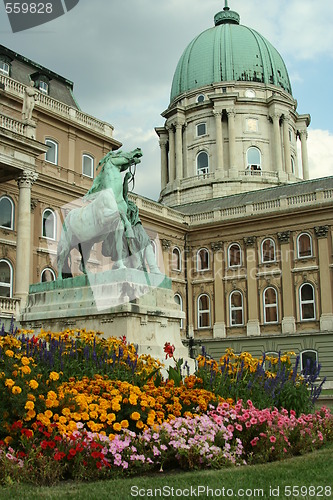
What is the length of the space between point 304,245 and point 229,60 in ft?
99.1

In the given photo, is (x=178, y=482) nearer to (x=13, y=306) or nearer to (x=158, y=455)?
(x=158, y=455)

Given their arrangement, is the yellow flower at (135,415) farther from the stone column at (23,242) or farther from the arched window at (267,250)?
the arched window at (267,250)

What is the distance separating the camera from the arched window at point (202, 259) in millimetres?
51828

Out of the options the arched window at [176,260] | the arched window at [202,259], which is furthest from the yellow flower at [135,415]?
the arched window at [202,259]

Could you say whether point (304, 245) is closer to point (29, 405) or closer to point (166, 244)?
point (166, 244)

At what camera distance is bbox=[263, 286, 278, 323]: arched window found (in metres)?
48.0

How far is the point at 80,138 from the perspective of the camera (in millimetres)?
42375

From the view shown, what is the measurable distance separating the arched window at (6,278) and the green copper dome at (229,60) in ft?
137

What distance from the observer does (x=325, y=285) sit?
45.7 m

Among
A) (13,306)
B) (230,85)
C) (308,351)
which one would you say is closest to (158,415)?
(13,306)

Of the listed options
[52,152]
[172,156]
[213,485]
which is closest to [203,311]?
[52,152]

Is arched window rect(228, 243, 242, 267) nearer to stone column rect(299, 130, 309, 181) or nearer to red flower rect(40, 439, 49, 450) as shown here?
stone column rect(299, 130, 309, 181)

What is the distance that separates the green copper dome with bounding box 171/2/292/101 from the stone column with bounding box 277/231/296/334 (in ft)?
89.0

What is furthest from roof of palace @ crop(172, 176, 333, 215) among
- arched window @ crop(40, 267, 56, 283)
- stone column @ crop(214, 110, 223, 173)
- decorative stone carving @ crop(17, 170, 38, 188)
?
decorative stone carving @ crop(17, 170, 38, 188)
